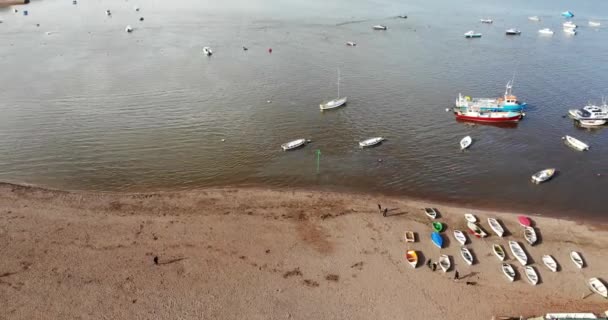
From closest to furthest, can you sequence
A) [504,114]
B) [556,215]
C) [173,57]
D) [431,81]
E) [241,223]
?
[241,223] → [556,215] → [504,114] → [431,81] → [173,57]

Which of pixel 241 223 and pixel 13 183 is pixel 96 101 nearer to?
pixel 13 183

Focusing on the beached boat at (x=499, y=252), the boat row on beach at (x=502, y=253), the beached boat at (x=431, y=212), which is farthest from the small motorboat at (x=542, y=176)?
the beached boat at (x=499, y=252)

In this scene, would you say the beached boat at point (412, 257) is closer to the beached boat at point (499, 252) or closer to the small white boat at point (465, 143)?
the beached boat at point (499, 252)

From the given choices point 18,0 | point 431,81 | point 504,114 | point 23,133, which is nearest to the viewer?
point 23,133

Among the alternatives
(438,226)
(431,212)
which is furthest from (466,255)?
(431,212)

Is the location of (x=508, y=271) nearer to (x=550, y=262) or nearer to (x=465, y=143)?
(x=550, y=262)

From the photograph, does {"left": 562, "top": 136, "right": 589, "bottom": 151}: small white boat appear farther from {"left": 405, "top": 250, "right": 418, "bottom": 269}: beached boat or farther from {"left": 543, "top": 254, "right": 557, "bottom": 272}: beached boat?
{"left": 405, "top": 250, "right": 418, "bottom": 269}: beached boat

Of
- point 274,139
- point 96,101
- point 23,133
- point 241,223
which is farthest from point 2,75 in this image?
point 241,223
